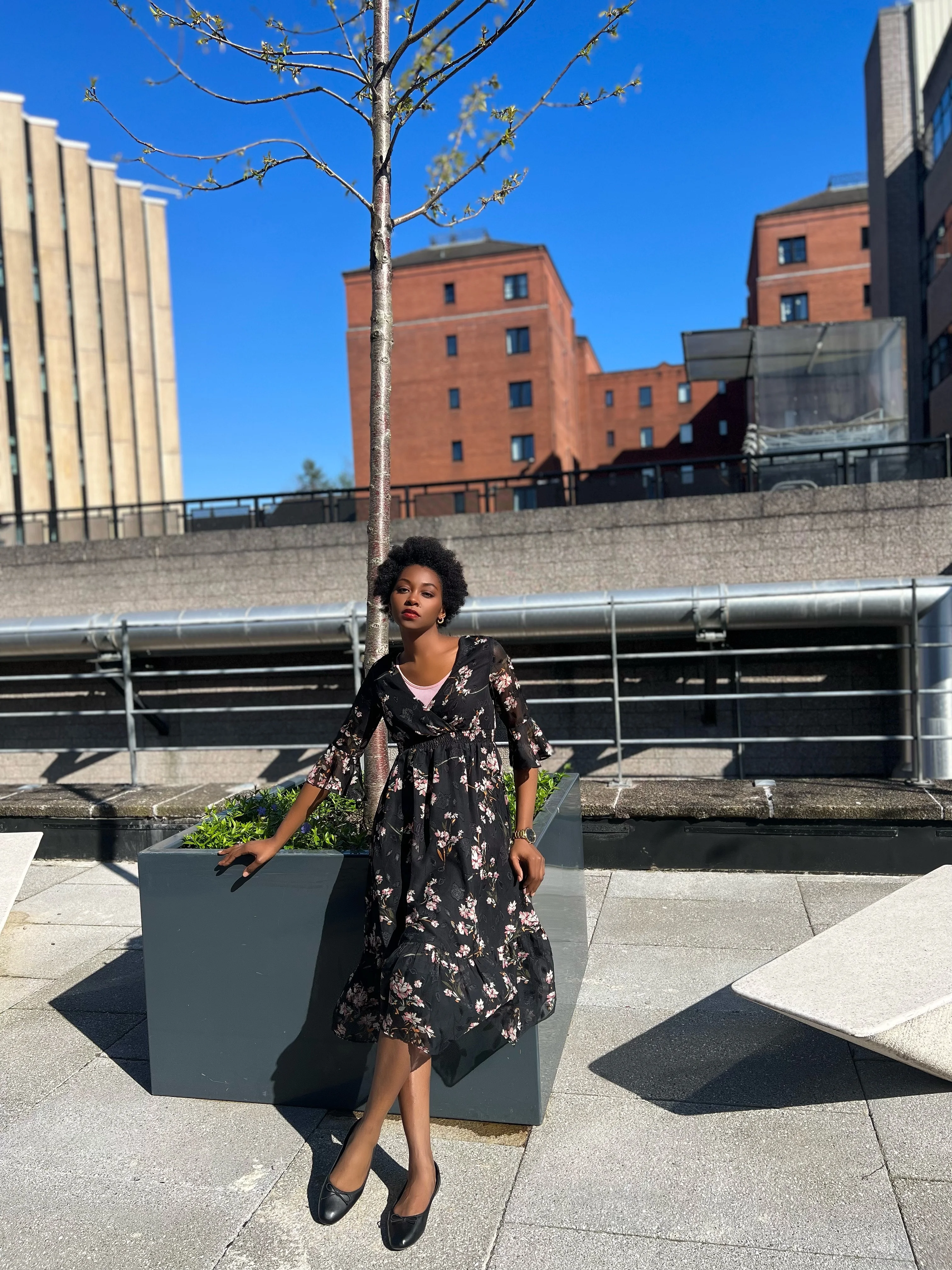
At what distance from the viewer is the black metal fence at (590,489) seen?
9812 millimetres

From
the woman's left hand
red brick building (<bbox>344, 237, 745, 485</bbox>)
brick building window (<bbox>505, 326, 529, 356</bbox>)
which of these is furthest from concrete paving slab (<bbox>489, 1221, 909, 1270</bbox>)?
brick building window (<bbox>505, 326, 529, 356</bbox>)

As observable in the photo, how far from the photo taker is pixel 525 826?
119 inches

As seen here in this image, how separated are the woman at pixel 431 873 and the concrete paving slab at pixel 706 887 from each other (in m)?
2.79

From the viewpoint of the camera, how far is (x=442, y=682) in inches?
115

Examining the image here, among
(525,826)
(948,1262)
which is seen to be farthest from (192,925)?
(948,1262)

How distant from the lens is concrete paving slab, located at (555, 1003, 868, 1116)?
10.9ft

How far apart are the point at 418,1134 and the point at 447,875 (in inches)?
28.0

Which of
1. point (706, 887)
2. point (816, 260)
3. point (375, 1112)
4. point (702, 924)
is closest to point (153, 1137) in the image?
point (375, 1112)

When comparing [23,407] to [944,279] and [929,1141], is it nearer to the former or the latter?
[944,279]

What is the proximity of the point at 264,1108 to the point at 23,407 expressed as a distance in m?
45.0

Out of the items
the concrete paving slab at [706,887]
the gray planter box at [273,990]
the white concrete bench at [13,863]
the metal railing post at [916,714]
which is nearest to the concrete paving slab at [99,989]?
the white concrete bench at [13,863]

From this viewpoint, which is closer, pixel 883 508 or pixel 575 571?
pixel 883 508

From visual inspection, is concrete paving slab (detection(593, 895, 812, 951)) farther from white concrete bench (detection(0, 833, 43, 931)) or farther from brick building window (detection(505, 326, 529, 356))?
brick building window (detection(505, 326, 529, 356))

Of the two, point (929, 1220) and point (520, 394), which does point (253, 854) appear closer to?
point (929, 1220)
